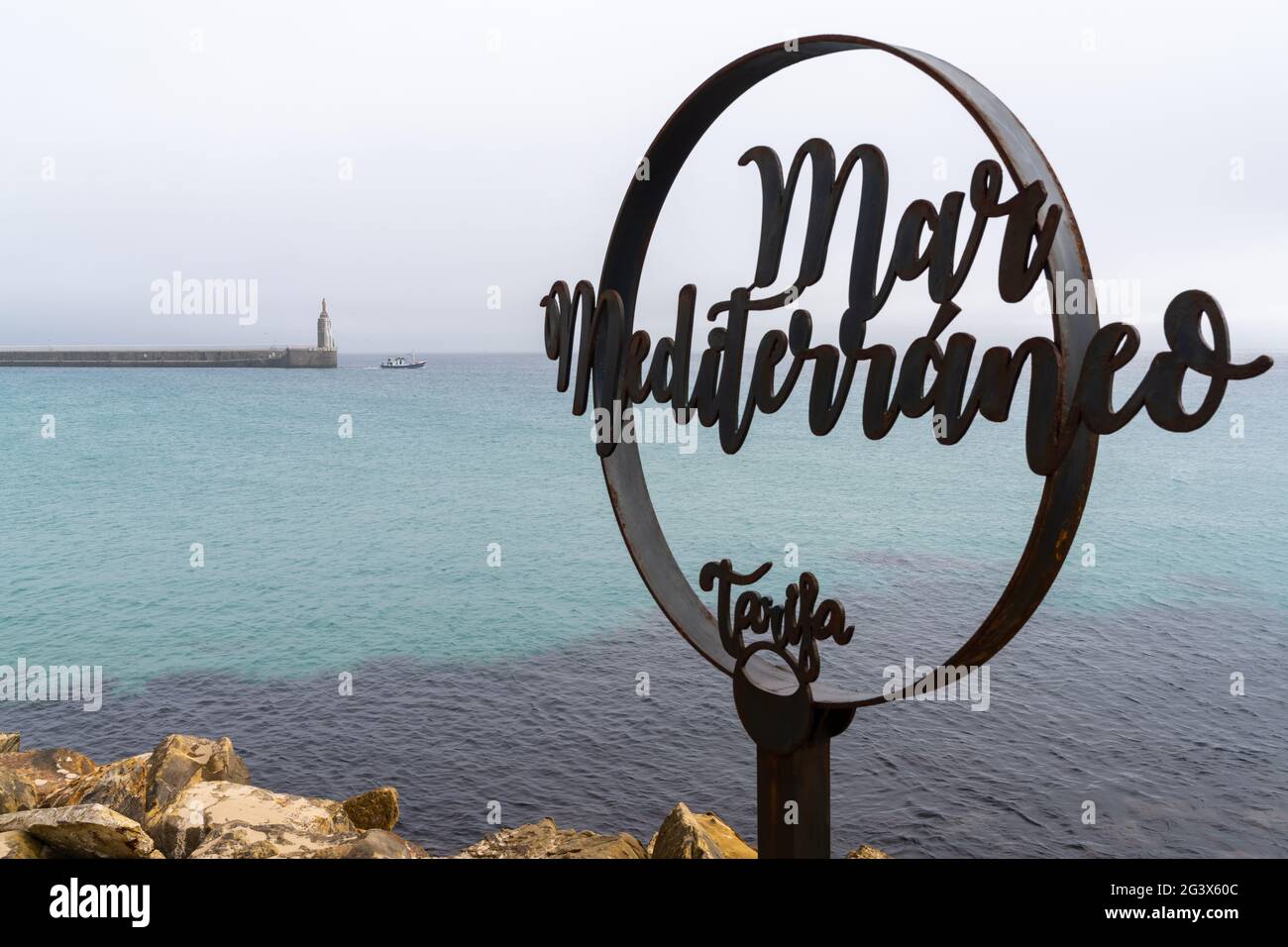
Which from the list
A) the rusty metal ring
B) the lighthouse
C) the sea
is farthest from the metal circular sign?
the lighthouse

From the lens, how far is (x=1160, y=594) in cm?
2911

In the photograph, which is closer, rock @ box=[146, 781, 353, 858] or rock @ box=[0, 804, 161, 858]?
rock @ box=[0, 804, 161, 858]

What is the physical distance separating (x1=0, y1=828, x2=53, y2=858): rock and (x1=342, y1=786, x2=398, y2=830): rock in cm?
390

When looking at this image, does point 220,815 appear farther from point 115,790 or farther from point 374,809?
point 374,809

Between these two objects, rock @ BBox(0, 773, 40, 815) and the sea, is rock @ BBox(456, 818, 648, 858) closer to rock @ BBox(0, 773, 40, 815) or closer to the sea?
the sea

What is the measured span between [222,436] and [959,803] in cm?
7294

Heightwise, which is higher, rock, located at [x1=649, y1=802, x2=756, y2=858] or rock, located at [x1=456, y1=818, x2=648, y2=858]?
rock, located at [x1=649, y1=802, x2=756, y2=858]

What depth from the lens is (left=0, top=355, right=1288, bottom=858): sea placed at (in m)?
15.1

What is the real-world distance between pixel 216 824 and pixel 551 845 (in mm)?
3080

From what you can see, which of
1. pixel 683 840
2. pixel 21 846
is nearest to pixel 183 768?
pixel 21 846

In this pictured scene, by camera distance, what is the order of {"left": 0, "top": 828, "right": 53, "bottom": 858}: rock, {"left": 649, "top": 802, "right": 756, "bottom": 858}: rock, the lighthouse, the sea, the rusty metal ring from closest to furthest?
the rusty metal ring
{"left": 0, "top": 828, "right": 53, "bottom": 858}: rock
{"left": 649, "top": 802, "right": 756, "bottom": 858}: rock
the sea
the lighthouse

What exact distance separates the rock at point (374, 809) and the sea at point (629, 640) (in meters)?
1.23
